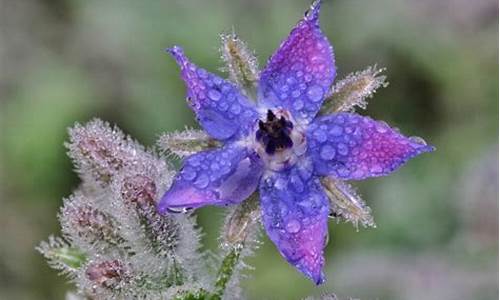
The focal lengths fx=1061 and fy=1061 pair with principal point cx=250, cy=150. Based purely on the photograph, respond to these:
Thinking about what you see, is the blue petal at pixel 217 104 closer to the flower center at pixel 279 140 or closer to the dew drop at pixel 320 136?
the flower center at pixel 279 140

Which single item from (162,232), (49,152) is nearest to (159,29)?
(49,152)

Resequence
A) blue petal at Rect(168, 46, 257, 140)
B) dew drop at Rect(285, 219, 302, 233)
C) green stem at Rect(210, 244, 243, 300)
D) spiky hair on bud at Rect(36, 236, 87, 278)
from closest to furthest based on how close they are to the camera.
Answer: dew drop at Rect(285, 219, 302, 233) → blue petal at Rect(168, 46, 257, 140) → green stem at Rect(210, 244, 243, 300) → spiky hair on bud at Rect(36, 236, 87, 278)

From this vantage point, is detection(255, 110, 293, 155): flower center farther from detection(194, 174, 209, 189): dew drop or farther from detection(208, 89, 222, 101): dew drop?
detection(194, 174, 209, 189): dew drop

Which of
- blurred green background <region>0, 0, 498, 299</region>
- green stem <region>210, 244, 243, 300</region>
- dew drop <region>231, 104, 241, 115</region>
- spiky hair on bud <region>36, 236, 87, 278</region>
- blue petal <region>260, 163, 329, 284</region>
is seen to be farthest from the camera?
blurred green background <region>0, 0, 498, 299</region>

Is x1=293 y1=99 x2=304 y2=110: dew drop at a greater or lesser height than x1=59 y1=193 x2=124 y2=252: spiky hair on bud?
greater

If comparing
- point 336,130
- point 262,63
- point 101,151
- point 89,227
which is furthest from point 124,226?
point 262,63

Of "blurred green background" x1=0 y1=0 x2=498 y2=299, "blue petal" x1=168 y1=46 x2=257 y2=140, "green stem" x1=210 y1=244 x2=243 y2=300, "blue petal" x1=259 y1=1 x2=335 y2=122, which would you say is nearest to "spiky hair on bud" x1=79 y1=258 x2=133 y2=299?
"green stem" x1=210 y1=244 x2=243 y2=300

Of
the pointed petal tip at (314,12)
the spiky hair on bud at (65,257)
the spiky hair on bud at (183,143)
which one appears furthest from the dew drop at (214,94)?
the spiky hair on bud at (65,257)
